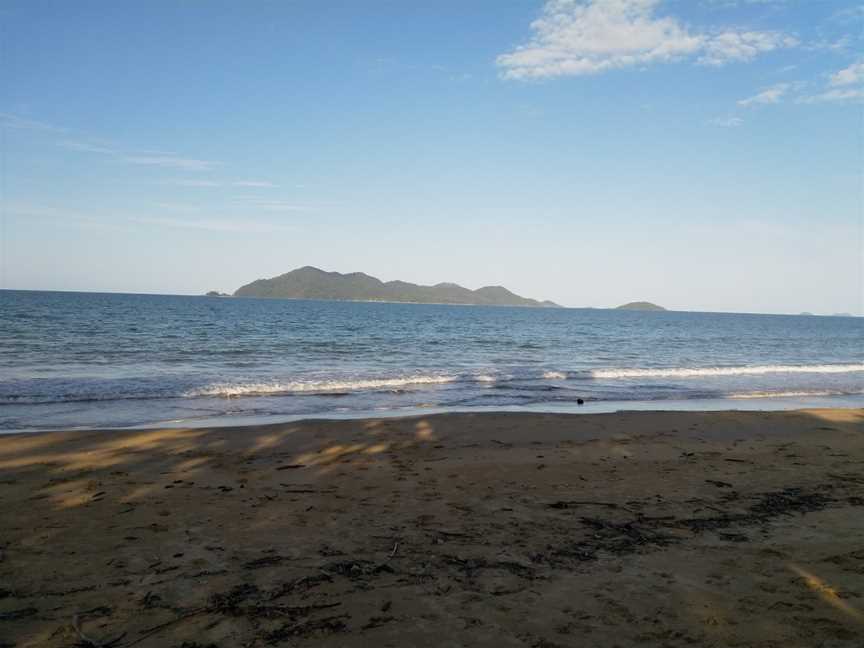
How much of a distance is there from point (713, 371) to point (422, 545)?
2426 centimetres

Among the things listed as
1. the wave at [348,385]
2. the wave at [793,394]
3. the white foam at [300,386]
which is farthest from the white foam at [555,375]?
the wave at [793,394]

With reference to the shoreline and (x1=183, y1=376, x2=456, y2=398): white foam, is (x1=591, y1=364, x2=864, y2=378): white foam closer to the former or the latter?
the shoreline

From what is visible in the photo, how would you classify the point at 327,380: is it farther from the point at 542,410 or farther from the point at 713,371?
the point at 713,371

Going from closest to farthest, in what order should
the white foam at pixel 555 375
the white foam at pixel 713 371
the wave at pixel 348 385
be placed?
the wave at pixel 348 385 < the white foam at pixel 555 375 < the white foam at pixel 713 371

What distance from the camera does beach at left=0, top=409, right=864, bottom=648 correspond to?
3.52 m

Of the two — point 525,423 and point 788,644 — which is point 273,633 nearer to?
point 788,644

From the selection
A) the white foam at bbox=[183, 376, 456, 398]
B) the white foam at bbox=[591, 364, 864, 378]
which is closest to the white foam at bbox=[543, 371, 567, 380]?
the white foam at bbox=[591, 364, 864, 378]

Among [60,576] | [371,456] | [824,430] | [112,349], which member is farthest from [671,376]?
[112,349]

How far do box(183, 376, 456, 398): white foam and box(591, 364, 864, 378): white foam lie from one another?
310 inches

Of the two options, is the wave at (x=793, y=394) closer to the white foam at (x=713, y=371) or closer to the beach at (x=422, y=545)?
the white foam at (x=713, y=371)

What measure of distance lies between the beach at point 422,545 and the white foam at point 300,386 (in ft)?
20.1

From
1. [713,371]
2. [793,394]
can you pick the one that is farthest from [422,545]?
[713,371]

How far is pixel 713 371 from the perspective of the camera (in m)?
25.4

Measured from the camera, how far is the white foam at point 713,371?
2289 cm
